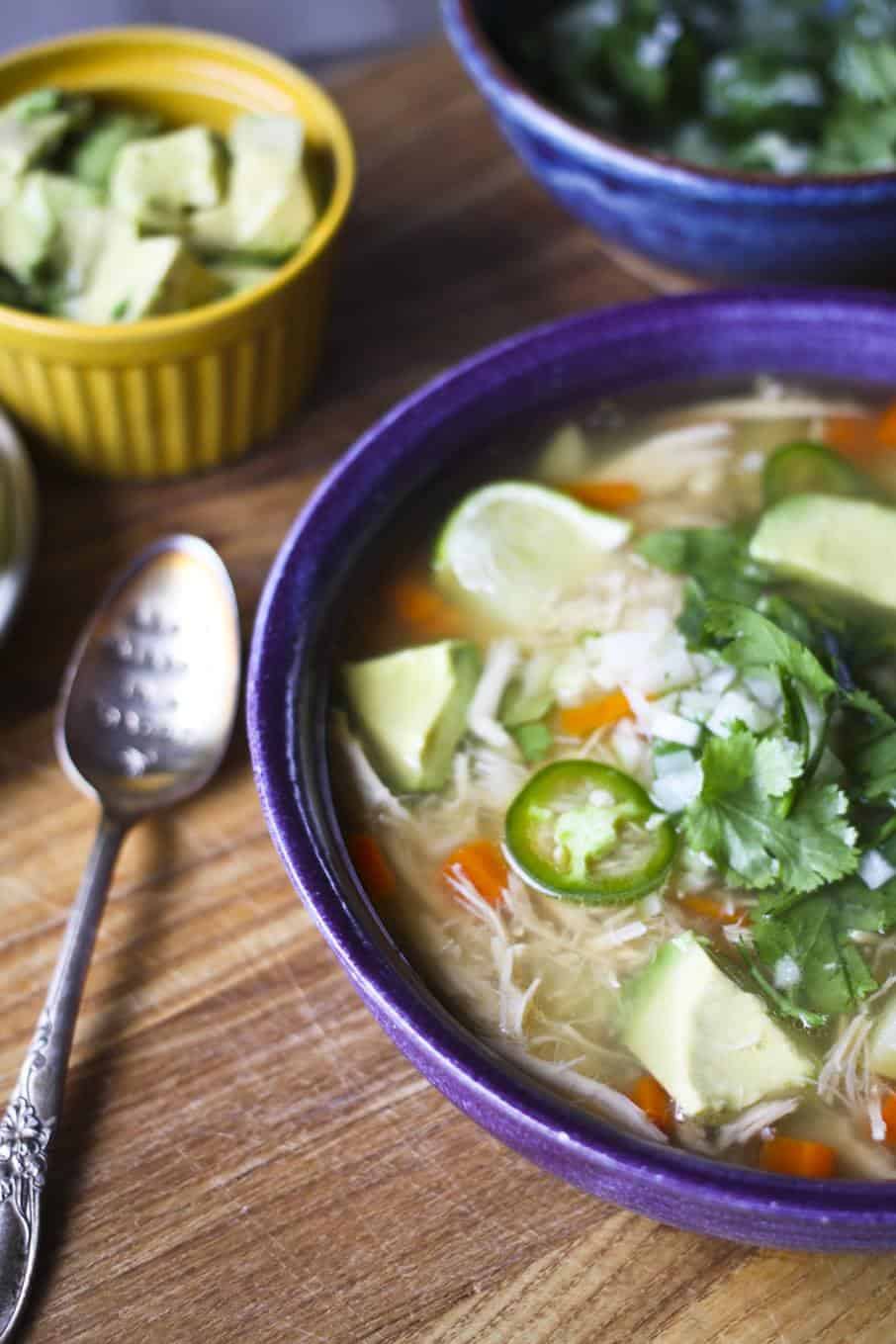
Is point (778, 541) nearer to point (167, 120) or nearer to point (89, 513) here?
point (89, 513)

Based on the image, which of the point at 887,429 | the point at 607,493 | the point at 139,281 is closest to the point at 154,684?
the point at 139,281

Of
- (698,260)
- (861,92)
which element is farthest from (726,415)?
(861,92)

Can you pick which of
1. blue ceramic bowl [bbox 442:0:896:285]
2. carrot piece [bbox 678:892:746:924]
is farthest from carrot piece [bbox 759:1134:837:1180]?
blue ceramic bowl [bbox 442:0:896:285]

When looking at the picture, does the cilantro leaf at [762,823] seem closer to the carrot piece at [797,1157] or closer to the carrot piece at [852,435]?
the carrot piece at [797,1157]

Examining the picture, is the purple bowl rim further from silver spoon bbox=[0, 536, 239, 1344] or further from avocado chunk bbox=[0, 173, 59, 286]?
silver spoon bbox=[0, 536, 239, 1344]

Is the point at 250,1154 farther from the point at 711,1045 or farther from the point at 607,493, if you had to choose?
the point at 607,493

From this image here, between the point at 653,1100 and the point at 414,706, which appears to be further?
the point at 414,706

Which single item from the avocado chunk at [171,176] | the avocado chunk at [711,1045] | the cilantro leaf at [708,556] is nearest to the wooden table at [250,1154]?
the avocado chunk at [711,1045]
